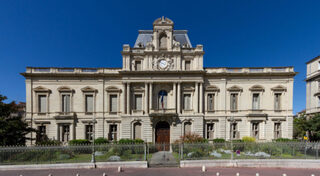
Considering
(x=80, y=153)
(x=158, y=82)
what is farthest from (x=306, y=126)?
(x=80, y=153)

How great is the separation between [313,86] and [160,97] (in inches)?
1153

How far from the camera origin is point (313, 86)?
1083 inches

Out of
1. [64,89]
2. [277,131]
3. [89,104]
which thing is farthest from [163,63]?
[277,131]

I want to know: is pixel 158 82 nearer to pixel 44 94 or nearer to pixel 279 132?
pixel 44 94

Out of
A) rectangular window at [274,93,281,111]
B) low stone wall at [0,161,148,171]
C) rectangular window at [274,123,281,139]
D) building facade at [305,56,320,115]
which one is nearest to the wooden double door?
low stone wall at [0,161,148,171]

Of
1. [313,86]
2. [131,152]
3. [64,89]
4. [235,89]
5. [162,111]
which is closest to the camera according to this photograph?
[131,152]

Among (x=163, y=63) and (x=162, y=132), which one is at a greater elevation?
(x=163, y=63)

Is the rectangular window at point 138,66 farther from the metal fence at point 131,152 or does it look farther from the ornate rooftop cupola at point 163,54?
the metal fence at point 131,152

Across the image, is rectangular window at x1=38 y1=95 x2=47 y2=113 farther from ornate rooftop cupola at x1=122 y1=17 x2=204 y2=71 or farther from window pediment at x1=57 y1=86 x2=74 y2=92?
ornate rooftop cupola at x1=122 y1=17 x2=204 y2=71

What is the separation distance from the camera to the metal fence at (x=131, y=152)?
37.7 ft

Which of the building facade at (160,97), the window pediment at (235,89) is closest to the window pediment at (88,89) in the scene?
the building facade at (160,97)

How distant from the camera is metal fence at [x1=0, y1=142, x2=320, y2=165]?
1148 centimetres

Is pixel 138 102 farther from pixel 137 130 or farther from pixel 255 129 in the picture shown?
pixel 255 129

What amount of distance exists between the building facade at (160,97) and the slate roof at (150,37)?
5.24ft
